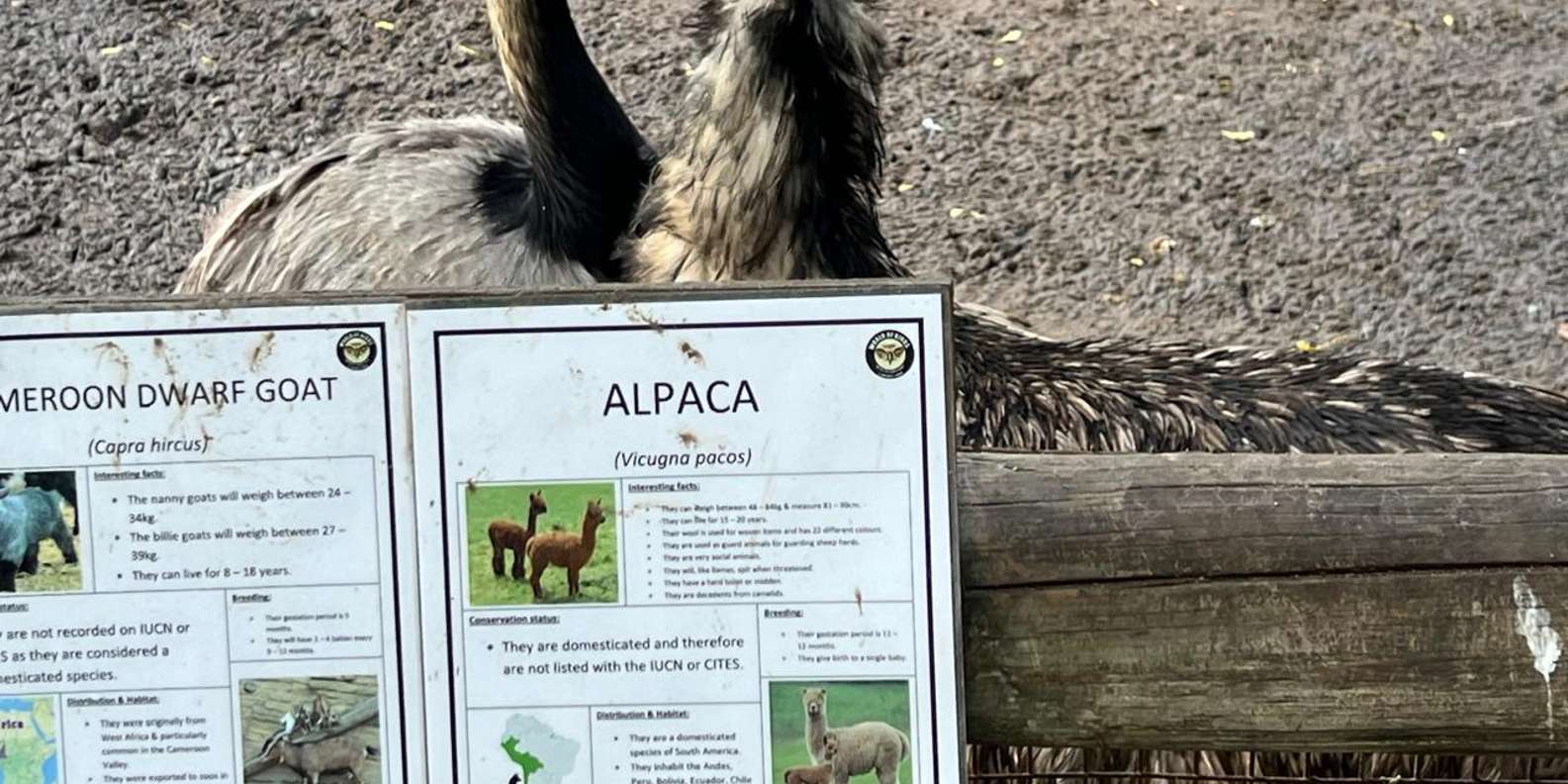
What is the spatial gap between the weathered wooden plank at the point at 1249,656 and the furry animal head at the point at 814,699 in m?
0.19

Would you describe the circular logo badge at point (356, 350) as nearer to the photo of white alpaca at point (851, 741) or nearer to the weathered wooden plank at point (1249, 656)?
the photo of white alpaca at point (851, 741)

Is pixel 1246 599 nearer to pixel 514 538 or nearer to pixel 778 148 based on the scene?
pixel 514 538

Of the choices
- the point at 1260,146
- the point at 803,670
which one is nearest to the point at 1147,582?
the point at 803,670

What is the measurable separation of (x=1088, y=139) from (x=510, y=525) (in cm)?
502

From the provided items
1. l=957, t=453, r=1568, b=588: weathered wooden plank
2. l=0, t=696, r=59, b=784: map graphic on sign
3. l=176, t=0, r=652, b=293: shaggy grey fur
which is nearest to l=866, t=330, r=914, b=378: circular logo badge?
l=957, t=453, r=1568, b=588: weathered wooden plank

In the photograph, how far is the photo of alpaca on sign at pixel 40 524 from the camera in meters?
1.96

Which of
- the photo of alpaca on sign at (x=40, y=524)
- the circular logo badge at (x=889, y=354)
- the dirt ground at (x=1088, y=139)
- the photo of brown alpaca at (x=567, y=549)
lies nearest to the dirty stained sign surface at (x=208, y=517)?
the photo of alpaca on sign at (x=40, y=524)

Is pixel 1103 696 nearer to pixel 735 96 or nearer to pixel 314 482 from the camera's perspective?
pixel 314 482

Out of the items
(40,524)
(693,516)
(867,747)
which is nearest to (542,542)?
(693,516)

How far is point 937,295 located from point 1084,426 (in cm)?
161

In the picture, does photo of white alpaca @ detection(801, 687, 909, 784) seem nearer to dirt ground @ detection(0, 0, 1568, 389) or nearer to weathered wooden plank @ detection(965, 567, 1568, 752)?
weathered wooden plank @ detection(965, 567, 1568, 752)

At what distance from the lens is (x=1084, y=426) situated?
3.50m

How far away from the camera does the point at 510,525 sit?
1951mm

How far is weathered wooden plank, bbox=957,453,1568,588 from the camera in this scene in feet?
6.79
